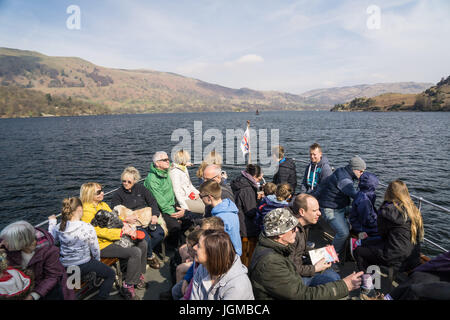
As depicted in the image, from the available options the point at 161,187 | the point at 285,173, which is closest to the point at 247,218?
the point at 161,187

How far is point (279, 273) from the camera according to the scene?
233 centimetres

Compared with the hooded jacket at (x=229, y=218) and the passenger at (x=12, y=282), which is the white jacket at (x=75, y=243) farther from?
the hooded jacket at (x=229, y=218)

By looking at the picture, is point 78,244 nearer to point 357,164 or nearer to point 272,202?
point 272,202

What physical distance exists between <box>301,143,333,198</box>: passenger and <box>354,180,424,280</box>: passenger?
238 centimetres

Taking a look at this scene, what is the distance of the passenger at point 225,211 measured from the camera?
3.39 meters

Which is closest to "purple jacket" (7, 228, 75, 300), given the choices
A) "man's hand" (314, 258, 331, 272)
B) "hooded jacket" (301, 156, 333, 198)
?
"man's hand" (314, 258, 331, 272)

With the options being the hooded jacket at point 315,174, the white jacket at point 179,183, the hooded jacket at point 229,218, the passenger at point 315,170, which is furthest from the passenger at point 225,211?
the hooded jacket at point 315,174

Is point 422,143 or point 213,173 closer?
point 213,173

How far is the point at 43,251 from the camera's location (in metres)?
2.88

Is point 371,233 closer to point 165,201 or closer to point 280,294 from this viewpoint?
A: point 280,294

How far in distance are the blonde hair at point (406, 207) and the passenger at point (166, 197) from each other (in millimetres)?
4015

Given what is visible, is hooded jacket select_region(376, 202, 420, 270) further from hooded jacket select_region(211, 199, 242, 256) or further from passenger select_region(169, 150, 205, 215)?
passenger select_region(169, 150, 205, 215)

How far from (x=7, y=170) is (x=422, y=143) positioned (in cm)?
5002
